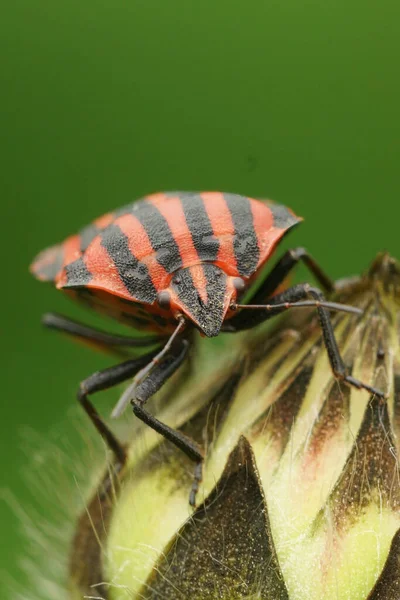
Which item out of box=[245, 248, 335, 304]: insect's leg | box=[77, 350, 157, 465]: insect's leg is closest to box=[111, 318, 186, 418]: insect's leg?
box=[77, 350, 157, 465]: insect's leg

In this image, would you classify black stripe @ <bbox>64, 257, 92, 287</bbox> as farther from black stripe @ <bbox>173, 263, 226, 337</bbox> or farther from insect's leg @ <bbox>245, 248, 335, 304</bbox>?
insect's leg @ <bbox>245, 248, 335, 304</bbox>

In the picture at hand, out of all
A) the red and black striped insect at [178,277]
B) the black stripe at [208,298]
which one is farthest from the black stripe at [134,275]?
the black stripe at [208,298]

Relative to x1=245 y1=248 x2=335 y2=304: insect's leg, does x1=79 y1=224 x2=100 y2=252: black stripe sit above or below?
above

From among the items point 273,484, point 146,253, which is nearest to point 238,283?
point 146,253

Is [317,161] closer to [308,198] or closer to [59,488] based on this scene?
[308,198]

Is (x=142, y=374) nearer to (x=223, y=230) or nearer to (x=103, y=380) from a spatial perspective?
(x=103, y=380)

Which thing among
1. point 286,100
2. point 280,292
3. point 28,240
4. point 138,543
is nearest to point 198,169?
point 286,100
